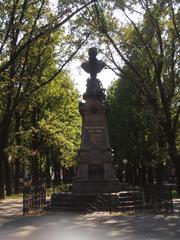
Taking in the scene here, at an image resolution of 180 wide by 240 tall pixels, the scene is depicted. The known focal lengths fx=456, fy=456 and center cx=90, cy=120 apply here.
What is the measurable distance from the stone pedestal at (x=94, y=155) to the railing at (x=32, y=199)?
1.62 metres

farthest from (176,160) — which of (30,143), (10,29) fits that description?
(30,143)

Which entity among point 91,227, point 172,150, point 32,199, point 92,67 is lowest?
point 91,227

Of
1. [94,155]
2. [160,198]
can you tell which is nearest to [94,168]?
[94,155]

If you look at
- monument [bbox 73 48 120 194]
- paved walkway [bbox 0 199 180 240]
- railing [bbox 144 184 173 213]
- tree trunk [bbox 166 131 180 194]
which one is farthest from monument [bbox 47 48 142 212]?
tree trunk [bbox 166 131 180 194]

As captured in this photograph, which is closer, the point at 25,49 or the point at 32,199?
the point at 32,199

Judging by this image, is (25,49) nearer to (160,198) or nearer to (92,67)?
(92,67)

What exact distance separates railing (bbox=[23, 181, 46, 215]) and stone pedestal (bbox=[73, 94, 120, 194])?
1621 mm

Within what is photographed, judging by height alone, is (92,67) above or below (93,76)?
above

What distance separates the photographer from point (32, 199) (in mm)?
19547

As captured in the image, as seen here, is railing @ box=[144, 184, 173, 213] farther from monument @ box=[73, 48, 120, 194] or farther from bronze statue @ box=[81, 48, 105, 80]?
bronze statue @ box=[81, 48, 105, 80]

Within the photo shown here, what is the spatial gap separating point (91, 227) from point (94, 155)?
7.86 m

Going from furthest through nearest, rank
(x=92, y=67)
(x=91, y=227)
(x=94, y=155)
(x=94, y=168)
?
(x=92, y=67)
(x=94, y=168)
(x=94, y=155)
(x=91, y=227)

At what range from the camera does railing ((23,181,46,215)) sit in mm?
18969

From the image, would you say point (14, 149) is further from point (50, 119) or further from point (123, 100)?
point (123, 100)
